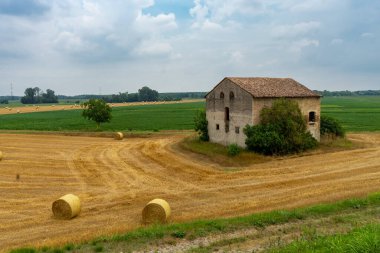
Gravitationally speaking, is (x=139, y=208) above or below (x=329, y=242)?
below

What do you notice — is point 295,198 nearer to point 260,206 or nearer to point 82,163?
point 260,206

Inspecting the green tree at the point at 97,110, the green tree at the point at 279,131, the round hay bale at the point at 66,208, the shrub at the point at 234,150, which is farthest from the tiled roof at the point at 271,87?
the green tree at the point at 97,110

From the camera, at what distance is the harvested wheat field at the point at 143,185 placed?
16391mm

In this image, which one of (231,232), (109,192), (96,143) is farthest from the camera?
(96,143)

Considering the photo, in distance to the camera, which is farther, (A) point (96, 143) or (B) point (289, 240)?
(A) point (96, 143)

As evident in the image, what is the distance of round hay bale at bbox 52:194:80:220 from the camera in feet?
55.5

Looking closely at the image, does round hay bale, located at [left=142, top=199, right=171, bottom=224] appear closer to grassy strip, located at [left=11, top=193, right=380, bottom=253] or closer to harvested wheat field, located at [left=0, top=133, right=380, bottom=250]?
harvested wheat field, located at [left=0, top=133, right=380, bottom=250]

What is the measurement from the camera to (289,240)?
39.9ft

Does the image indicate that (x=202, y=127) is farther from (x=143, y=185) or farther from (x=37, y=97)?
(x=37, y=97)

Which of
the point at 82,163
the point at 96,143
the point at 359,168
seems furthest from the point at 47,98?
the point at 359,168

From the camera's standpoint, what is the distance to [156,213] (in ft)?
52.3

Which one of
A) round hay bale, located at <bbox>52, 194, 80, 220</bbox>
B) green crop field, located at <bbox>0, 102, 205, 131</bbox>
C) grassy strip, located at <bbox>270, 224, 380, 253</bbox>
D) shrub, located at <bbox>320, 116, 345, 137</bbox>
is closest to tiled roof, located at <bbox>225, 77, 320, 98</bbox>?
shrub, located at <bbox>320, 116, 345, 137</bbox>

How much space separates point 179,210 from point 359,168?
13.1 m

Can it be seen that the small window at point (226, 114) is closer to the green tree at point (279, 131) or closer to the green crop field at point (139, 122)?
the green tree at point (279, 131)
